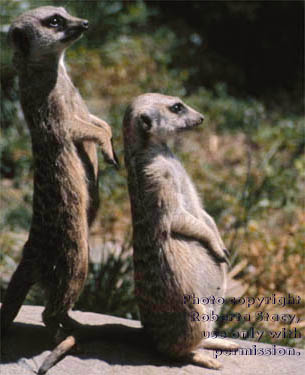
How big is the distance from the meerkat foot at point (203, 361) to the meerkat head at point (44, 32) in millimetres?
1634

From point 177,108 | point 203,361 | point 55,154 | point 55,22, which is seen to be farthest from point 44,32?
point 203,361

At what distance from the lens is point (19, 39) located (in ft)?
9.14

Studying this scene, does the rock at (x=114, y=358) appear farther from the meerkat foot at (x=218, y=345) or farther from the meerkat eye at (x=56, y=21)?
the meerkat eye at (x=56, y=21)

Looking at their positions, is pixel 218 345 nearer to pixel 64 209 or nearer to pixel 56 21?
pixel 64 209

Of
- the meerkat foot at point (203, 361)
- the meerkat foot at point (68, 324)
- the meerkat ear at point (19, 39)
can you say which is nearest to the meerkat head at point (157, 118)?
the meerkat ear at point (19, 39)

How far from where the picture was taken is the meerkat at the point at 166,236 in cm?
284

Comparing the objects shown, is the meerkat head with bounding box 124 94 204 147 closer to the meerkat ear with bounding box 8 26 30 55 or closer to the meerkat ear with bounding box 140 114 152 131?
the meerkat ear with bounding box 140 114 152 131

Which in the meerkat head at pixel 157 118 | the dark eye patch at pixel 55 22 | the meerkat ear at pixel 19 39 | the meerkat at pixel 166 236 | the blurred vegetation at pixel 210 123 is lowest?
the blurred vegetation at pixel 210 123

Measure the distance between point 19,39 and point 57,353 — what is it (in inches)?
59.2

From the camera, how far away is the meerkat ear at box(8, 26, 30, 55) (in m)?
2.77

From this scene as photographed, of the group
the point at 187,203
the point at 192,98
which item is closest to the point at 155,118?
the point at 187,203

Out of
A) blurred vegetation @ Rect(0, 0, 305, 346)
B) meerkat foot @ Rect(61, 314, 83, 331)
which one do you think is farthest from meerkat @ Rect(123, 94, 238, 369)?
blurred vegetation @ Rect(0, 0, 305, 346)

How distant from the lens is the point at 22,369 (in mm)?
2875

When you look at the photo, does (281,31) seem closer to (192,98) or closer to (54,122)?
(192,98)
